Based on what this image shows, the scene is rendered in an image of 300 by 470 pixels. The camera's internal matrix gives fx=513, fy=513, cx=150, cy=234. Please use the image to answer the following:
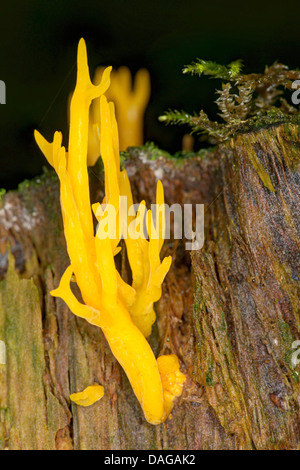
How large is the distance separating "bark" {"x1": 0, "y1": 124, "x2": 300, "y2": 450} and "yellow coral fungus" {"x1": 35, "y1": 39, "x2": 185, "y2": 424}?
0.15 metres

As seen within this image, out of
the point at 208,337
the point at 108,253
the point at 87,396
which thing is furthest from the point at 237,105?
the point at 87,396

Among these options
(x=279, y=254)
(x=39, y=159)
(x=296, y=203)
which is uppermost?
(x=39, y=159)

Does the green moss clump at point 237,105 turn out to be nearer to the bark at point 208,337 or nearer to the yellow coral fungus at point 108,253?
the bark at point 208,337

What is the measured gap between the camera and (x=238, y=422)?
194cm

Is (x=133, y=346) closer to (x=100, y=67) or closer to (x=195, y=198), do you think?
(x=195, y=198)

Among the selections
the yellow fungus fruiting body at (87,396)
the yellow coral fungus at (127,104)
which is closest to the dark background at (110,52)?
the yellow coral fungus at (127,104)

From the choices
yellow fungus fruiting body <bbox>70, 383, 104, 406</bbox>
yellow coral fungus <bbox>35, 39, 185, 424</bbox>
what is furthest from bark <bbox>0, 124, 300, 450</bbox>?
yellow coral fungus <bbox>35, 39, 185, 424</bbox>

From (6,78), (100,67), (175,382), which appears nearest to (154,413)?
(175,382)

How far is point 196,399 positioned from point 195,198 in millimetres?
873

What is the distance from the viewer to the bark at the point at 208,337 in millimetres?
1952

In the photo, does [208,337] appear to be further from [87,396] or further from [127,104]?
[127,104]

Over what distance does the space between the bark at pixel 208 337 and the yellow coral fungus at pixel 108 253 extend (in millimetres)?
147

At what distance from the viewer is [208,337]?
1986 mm

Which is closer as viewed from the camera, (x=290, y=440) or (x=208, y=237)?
(x=290, y=440)
